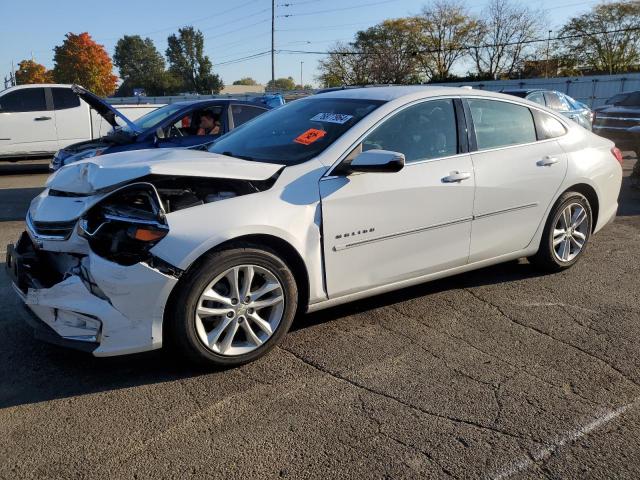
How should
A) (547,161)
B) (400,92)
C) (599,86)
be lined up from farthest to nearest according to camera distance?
(599,86) < (547,161) < (400,92)

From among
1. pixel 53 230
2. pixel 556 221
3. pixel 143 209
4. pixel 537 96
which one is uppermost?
pixel 537 96

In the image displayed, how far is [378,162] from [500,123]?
157 cm

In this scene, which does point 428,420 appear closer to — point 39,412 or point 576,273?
point 39,412

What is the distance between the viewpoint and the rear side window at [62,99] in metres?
12.6

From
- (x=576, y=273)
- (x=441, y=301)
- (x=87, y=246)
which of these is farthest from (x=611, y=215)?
(x=87, y=246)

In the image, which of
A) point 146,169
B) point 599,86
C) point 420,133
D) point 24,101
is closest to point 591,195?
point 420,133

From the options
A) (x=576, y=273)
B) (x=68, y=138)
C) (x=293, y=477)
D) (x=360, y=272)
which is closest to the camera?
(x=293, y=477)

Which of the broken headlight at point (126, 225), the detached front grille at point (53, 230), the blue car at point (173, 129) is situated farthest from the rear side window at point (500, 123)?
the blue car at point (173, 129)

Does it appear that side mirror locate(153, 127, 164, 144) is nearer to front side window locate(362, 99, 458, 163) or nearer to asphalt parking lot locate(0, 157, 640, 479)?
asphalt parking lot locate(0, 157, 640, 479)

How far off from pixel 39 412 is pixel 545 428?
8.41 ft

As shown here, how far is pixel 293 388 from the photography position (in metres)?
3.21

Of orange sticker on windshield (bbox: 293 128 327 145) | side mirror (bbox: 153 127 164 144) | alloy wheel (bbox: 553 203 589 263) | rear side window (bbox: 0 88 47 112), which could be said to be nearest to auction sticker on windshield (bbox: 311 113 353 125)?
orange sticker on windshield (bbox: 293 128 327 145)

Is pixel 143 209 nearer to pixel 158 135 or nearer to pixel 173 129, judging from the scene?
pixel 158 135

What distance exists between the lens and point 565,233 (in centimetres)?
509
